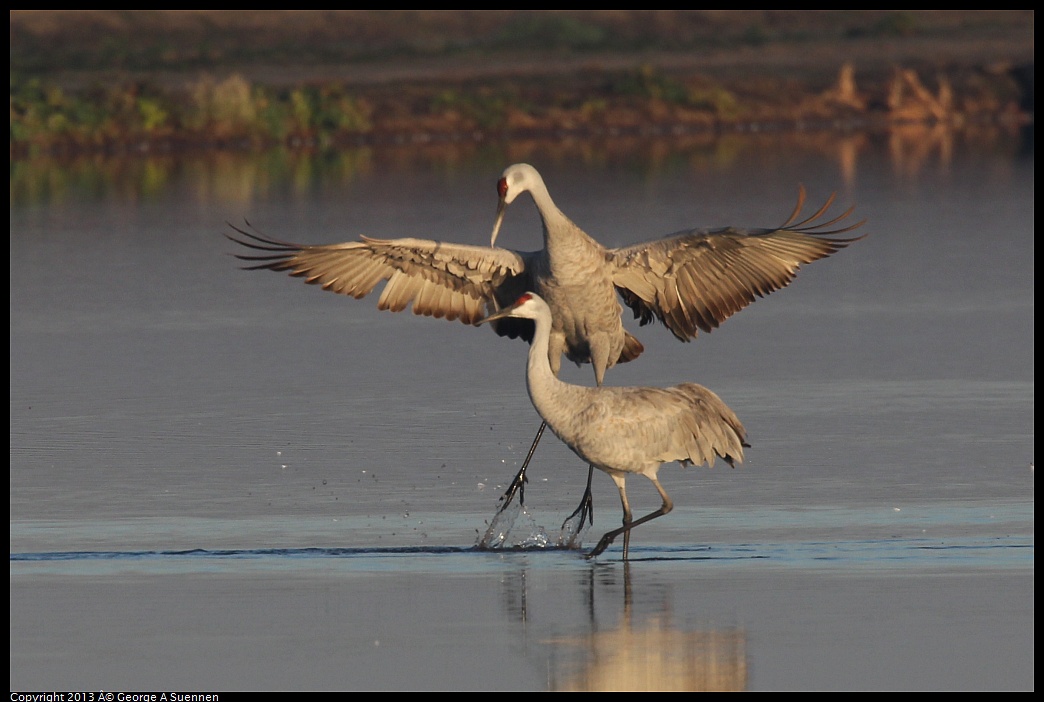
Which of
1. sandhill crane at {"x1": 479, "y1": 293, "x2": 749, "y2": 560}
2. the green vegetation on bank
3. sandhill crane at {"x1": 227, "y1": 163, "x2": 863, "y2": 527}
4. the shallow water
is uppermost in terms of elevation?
the green vegetation on bank

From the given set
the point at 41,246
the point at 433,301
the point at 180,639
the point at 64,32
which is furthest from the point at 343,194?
the point at 64,32

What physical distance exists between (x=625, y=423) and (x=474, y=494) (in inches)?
52.2

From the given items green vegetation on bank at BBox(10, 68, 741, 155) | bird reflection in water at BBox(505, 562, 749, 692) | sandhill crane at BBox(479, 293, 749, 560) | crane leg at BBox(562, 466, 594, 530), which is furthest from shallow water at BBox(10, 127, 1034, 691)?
green vegetation on bank at BBox(10, 68, 741, 155)

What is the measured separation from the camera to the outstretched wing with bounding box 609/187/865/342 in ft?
35.6

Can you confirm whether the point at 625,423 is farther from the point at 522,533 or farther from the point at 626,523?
the point at 522,533

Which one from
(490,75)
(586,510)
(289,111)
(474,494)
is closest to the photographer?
(586,510)

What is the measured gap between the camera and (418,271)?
11203 millimetres

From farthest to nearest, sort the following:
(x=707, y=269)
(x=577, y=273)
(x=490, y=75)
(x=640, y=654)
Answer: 1. (x=490, y=75)
2. (x=707, y=269)
3. (x=577, y=273)
4. (x=640, y=654)

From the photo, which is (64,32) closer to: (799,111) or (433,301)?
(799,111)

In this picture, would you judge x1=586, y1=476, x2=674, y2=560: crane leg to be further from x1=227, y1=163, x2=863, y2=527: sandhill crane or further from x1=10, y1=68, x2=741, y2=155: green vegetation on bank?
x1=10, y1=68, x2=741, y2=155: green vegetation on bank

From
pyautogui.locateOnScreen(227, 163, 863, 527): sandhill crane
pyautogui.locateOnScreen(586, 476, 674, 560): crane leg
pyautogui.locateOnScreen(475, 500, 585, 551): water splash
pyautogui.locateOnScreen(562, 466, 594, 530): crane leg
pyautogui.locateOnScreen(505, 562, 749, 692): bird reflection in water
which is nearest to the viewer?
pyautogui.locateOnScreen(505, 562, 749, 692): bird reflection in water

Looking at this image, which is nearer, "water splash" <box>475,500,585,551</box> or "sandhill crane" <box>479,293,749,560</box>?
"sandhill crane" <box>479,293,749,560</box>

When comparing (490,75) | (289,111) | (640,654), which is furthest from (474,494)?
(490,75)

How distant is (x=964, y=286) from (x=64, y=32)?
146ft
